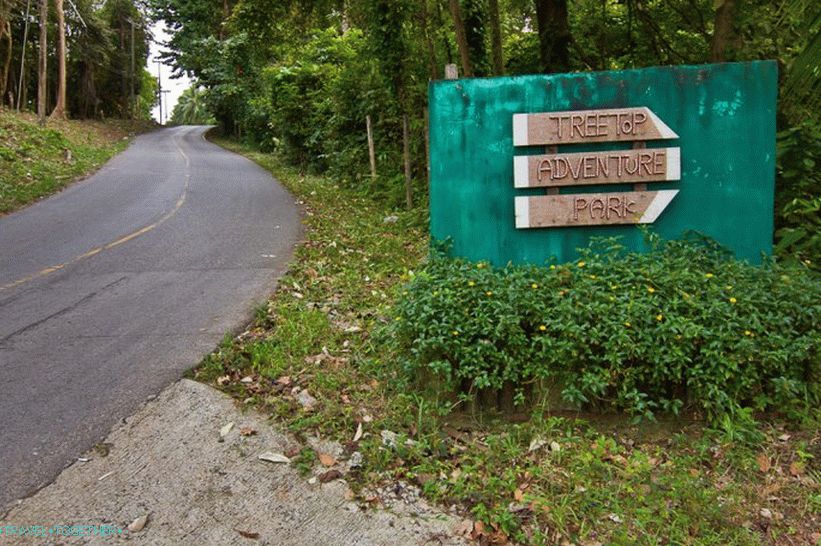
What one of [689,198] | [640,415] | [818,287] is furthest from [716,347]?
[689,198]

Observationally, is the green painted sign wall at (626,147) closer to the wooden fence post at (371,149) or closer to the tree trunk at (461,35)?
the tree trunk at (461,35)

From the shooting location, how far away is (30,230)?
1088cm

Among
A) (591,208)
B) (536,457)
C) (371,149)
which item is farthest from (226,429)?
(371,149)

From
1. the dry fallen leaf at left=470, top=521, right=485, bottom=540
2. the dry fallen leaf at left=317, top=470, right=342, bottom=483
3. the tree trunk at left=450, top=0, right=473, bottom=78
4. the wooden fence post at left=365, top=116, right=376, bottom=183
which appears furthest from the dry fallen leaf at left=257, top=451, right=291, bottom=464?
the wooden fence post at left=365, top=116, right=376, bottom=183

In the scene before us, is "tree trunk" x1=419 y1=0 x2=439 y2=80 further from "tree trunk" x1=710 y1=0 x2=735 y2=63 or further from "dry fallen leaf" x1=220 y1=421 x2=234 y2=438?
"dry fallen leaf" x1=220 y1=421 x2=234 y2=438

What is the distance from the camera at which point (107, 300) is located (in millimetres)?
6758

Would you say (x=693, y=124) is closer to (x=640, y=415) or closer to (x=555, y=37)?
(x=640, y=415)

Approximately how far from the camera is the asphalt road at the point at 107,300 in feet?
14.0

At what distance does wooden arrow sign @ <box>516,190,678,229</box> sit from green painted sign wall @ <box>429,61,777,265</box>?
0.06m


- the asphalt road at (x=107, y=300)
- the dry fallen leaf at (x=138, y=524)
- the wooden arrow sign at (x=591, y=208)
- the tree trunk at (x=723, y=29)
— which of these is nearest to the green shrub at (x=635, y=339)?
the wooden arrow sign at (x=591, y=208)

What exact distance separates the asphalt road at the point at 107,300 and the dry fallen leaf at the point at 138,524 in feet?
2.08

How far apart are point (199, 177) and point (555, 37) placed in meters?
12.2

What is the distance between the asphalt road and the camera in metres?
4.26

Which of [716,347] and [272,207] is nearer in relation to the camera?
[716,347]
